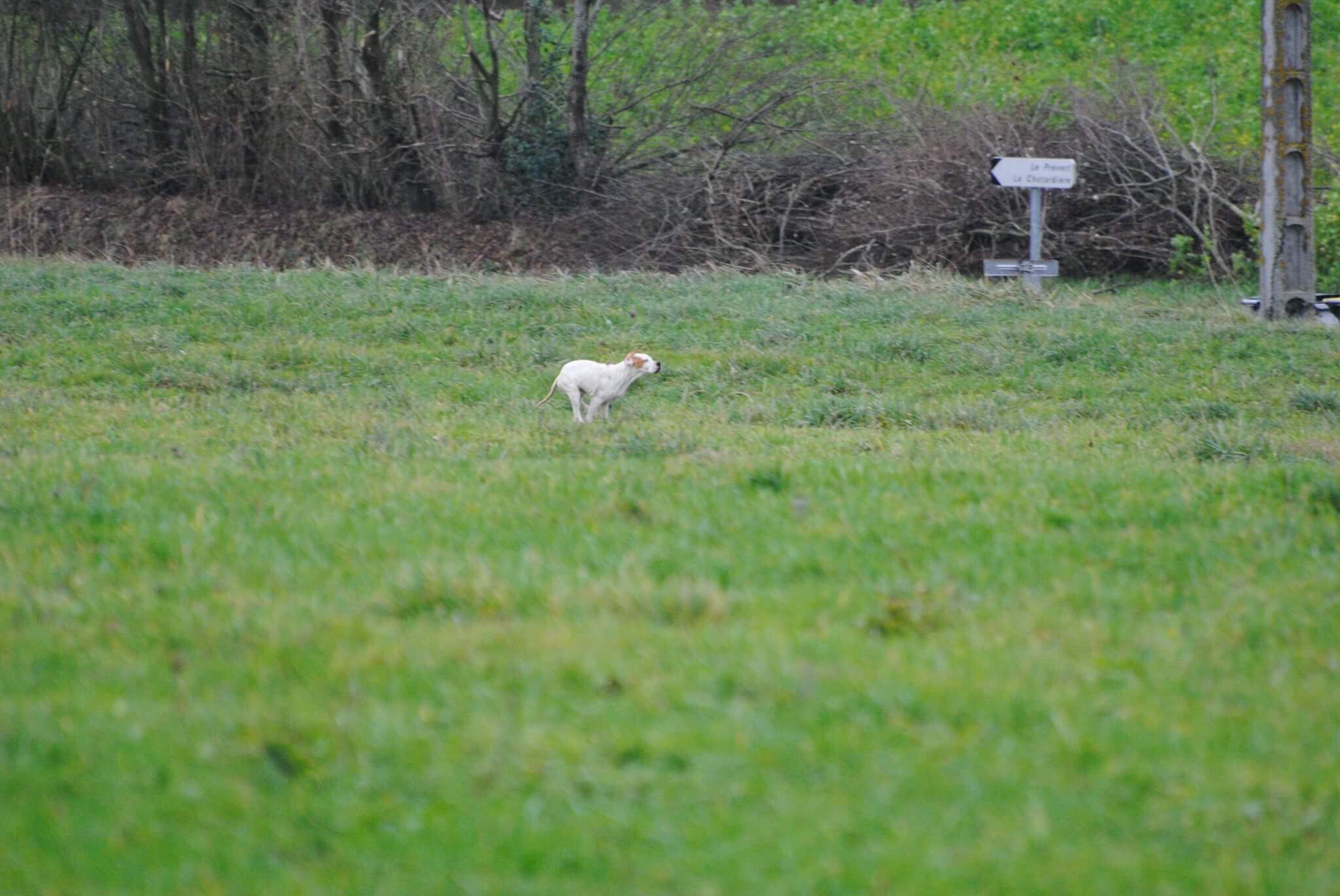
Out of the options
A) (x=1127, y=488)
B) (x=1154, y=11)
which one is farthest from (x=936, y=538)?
(x=1154, y=11)

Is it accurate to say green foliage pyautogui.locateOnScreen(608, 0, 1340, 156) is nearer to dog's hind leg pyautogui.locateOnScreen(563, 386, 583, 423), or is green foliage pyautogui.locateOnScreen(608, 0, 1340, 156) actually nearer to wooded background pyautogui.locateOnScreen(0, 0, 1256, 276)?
wooded background pyautogui.locateOnScreen(0, 0, 1256, 276)

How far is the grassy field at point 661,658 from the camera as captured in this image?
3.48 metres

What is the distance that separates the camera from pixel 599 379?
32.2 feet

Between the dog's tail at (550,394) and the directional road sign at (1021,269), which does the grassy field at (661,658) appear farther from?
the directional road sign at (1021,269)

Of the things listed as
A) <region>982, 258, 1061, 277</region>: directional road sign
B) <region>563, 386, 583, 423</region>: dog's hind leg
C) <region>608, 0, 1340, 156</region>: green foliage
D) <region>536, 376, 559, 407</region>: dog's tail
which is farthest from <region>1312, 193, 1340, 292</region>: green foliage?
<region>563, 386, 583, 423</region>: dog's hind leg

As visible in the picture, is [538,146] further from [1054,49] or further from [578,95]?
[1054,49]

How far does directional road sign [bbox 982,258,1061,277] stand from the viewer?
55.8 ft

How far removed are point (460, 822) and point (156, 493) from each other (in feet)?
12.4

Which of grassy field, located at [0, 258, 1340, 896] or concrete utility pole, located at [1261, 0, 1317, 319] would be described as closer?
grassy field, located at [0, 258, 1340, 896]

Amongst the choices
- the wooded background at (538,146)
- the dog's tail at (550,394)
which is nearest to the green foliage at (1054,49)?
the wooded background at (538,146)

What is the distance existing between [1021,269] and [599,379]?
927 centimetres

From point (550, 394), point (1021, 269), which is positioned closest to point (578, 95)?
point (1021, 269)

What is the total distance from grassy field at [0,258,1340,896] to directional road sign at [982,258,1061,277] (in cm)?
750

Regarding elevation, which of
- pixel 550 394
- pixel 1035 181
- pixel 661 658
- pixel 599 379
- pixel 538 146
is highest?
pixel 538 146
